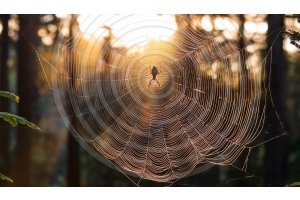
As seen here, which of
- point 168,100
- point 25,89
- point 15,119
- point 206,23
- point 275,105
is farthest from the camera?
point 25,89

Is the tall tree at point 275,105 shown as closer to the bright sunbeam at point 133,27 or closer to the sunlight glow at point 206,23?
the sunlight glow at point 206,23

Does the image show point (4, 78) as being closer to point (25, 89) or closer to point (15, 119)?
point (25, 89)

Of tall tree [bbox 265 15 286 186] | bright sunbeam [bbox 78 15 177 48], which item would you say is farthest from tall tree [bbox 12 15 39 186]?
bright sunbeam [bbox 78 15 177 48]

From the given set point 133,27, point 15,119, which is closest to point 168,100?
point 133,27

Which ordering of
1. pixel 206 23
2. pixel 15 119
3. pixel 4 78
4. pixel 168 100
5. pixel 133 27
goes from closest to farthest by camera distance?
pixel 15 119, pixel 133 27, pixel 168 100, pixel 206 23, pixel 4 78

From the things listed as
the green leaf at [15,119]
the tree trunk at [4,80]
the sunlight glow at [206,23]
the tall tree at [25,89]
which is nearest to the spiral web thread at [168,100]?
the sunlight glow at [206,23]

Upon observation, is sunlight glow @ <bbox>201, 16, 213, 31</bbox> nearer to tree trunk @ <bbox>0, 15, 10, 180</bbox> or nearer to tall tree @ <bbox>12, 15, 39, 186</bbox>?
tall tree @ <bbox>12, 15, 39, 186</bbox>
